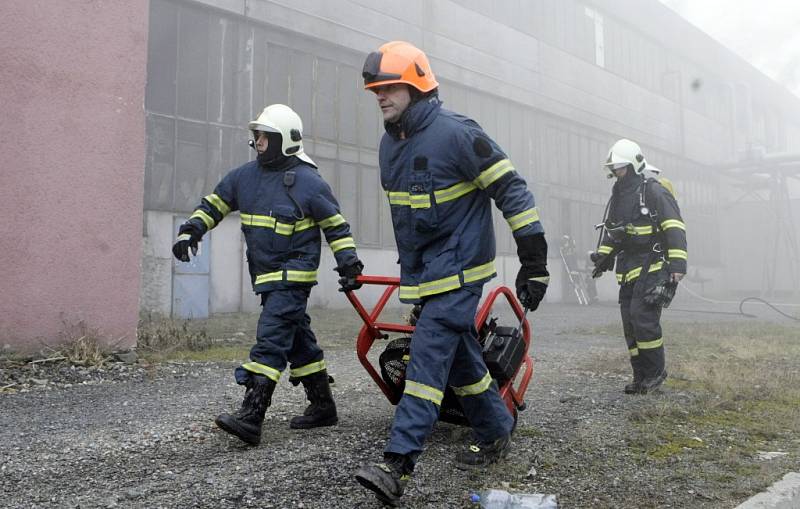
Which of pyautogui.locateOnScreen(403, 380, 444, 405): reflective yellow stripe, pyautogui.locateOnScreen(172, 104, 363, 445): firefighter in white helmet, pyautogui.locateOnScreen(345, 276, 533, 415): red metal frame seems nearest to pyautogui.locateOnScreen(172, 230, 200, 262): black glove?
pyautogui.locateOnScreen(172, 104, 363, 445): firefighter in white helmet

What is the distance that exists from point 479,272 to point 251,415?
54.9 inches

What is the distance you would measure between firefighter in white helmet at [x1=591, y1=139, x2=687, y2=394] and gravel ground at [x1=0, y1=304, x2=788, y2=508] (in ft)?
1.20

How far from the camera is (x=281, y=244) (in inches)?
142

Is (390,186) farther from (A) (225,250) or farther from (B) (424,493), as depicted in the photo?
(A) (225,250)

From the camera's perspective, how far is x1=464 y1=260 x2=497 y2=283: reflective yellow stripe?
2895 millimetres

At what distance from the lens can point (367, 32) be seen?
52.8ft

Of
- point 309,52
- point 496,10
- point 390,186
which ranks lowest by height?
point 390,186

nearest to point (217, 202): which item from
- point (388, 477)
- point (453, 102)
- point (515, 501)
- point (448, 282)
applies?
point (448, 282)

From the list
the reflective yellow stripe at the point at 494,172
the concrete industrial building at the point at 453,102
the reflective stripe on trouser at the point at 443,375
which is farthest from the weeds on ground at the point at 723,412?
the concrete industrial building at the point at 453,102

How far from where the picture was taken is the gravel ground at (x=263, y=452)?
279 cm

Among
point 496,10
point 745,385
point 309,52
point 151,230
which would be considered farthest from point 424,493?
point 496,10

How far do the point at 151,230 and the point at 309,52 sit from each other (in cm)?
569

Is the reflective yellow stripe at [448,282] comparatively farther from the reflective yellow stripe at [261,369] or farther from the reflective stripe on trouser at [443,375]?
the reflective yellow stripe at [261,369]

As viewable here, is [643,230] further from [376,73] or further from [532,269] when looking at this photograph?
[376,73]
